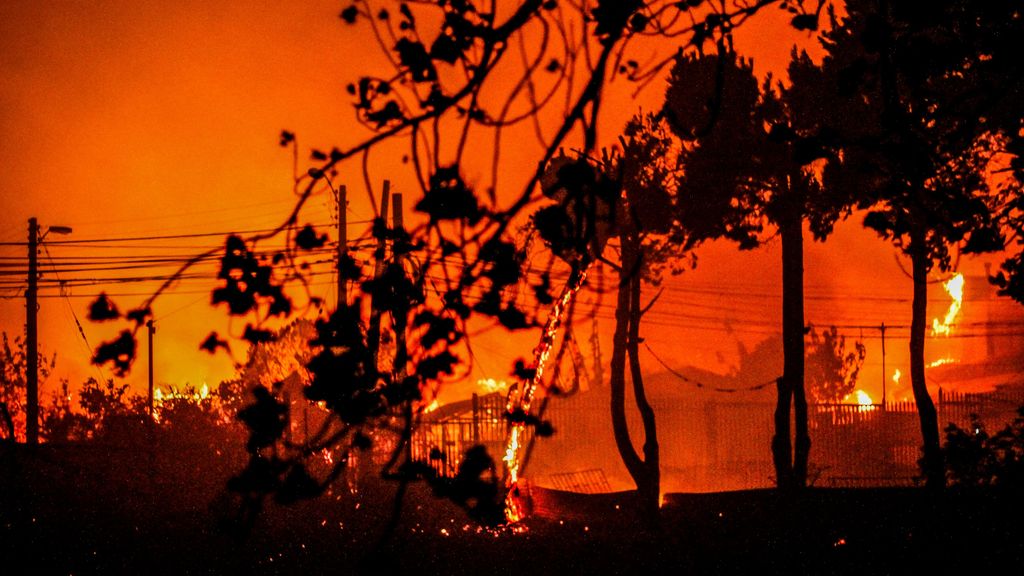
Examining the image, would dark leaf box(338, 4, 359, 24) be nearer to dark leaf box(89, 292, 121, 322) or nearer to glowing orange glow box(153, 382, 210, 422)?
dark leaf box(89, 292, 121, 322)

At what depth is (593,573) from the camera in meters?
17.5

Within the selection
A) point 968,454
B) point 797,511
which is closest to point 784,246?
point 797,511

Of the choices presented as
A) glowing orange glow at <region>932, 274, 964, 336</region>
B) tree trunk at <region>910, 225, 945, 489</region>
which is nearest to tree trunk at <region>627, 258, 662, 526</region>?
tree trunk at <region>910, 225, 945, 489</region>

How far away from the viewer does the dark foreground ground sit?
53.5ft

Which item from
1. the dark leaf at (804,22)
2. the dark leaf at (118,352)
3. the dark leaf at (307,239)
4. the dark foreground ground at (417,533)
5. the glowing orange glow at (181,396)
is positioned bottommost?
the dark foreground ground at (417,533)

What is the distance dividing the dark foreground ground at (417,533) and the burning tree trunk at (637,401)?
0.78 meters

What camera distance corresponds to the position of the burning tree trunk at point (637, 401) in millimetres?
24406

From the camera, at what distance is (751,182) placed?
2220 centimetres

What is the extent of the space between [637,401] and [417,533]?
768cm

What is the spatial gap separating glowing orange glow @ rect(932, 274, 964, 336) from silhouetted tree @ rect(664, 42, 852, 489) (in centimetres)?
6959

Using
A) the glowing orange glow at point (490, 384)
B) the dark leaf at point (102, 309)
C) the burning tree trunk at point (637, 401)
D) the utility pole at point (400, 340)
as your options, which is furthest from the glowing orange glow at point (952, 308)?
the dark leaf at point (102, 309)

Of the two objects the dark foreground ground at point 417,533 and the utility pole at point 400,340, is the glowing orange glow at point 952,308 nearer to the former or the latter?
the dark foreground ground at point 417,533

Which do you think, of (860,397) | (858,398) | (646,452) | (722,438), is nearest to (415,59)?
(646,452)

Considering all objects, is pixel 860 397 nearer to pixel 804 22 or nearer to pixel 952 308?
pixel 952 308
